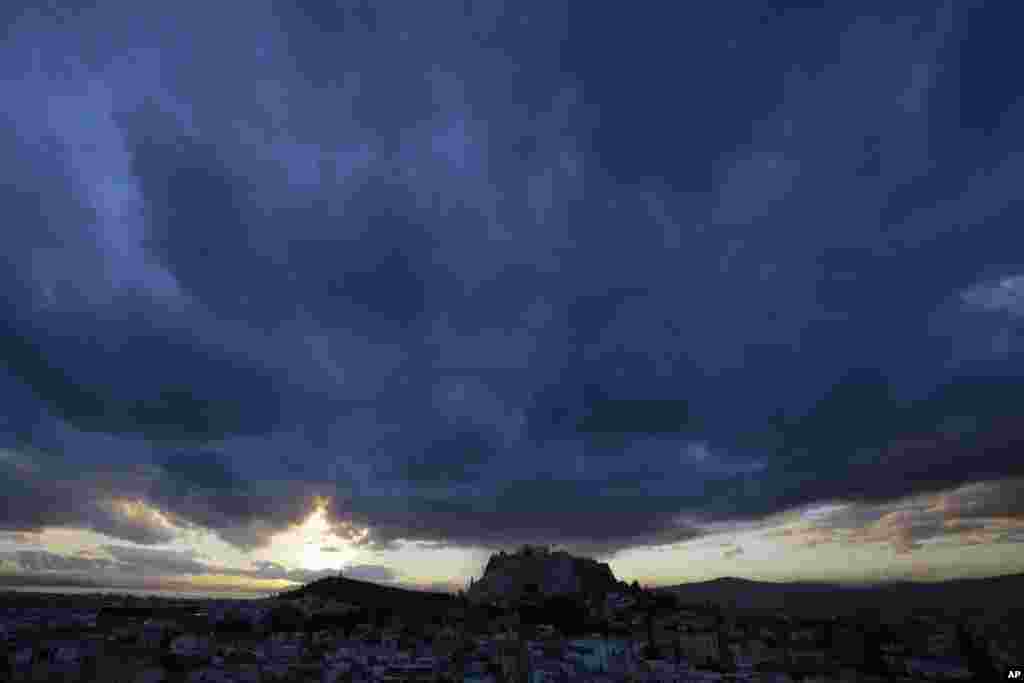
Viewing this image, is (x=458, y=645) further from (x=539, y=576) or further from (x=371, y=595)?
(x=539, y=576)

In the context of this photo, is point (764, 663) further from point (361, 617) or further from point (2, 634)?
point (2, 634)

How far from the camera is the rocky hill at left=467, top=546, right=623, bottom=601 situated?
8838 cm

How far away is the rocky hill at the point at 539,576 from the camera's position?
290ft

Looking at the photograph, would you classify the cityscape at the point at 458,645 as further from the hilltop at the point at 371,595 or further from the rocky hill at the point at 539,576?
the rocky hill at the point at 539,576

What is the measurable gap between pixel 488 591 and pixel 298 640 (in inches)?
2300

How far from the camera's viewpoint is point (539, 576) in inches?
3622

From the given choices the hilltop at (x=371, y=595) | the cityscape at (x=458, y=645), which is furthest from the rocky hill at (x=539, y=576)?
the cityscape at (x=458, y=645)

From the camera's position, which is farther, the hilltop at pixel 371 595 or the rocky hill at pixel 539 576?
the rocky hill at pixel 539 576

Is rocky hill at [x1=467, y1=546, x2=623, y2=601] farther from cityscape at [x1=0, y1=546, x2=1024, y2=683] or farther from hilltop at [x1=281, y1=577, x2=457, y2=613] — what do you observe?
cityscape at [x1=0, y1=546, x2=1024, y2=683]

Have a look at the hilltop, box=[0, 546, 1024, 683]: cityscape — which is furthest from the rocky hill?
box=[0, 546, 1024, 683]: cityscape

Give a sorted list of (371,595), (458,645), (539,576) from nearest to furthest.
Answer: (458,645) → (371,595) → (539,576)

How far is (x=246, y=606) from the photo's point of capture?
5516 cm

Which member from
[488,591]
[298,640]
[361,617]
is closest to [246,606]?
[361,617]

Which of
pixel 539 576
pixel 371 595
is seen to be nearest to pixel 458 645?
pixel 371 595
